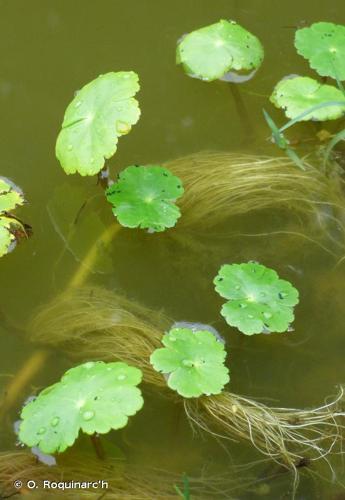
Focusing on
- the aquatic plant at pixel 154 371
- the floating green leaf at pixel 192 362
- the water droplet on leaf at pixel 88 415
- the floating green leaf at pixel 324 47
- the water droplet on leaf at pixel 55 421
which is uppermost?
the floating green leaf at pixel 324 47

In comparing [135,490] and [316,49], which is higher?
[316,49]

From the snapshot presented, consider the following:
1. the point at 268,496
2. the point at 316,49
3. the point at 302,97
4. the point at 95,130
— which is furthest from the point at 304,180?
the point at 268,496

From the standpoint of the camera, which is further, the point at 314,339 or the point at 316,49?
the point at 316,49

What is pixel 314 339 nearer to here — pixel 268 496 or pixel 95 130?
pixel 268 496

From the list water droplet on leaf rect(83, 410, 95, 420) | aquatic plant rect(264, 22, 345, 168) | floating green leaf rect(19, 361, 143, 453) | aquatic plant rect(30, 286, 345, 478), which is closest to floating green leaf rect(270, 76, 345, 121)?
aquatic plant rect(264, 22, 345, 168)

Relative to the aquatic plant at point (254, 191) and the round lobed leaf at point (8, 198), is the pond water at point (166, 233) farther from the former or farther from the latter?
the round lobed leaf at point (8, 198)

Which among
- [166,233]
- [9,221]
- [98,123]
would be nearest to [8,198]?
[9,221]

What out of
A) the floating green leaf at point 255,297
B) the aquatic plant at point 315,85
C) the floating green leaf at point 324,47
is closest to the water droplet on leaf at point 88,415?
the floating green leaf at point 255,297
